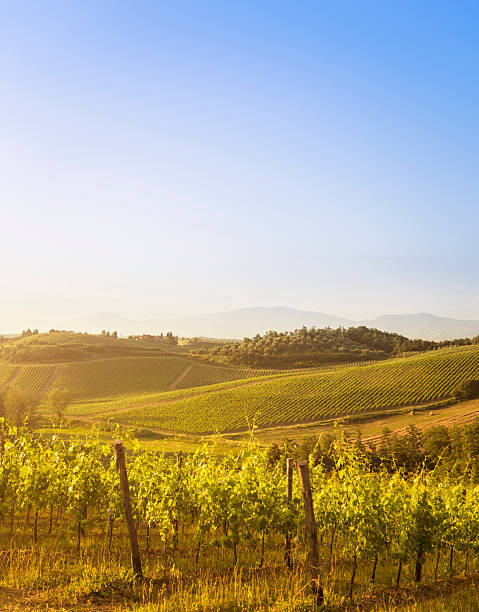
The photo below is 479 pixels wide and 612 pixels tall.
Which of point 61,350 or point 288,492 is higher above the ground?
point 288,492

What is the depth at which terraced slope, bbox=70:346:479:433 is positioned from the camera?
71.3 meters

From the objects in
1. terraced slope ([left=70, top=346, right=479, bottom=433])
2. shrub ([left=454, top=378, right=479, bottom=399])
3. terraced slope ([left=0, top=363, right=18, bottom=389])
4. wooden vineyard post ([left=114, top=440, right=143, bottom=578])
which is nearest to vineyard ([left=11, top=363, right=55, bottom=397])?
terraced slope ([left=0, top=363, right=18, bottom=389])

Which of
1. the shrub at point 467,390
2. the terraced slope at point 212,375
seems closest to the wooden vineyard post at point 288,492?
the shrub at point 467,390

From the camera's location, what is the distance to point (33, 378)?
104188 millimetres

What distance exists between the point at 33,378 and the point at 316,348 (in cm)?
7609

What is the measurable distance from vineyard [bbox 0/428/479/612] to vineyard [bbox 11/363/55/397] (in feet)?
299

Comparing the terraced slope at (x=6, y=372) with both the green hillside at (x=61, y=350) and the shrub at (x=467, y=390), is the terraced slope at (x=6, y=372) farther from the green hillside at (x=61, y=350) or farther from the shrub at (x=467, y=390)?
the shrub at (x=467, y=390)

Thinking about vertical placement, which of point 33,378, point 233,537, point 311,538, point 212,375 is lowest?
point 33,378

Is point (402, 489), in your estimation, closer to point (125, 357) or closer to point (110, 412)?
point (110, 412)

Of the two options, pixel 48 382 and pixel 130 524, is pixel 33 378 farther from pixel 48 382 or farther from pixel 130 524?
pixel 130 524

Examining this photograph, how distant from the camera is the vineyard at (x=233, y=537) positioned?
871cm

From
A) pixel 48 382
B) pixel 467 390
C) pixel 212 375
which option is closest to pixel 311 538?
pixel 467 390

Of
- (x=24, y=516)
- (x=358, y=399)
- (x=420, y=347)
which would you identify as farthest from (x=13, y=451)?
(x=420, y=347)

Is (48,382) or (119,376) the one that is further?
(119,376)
